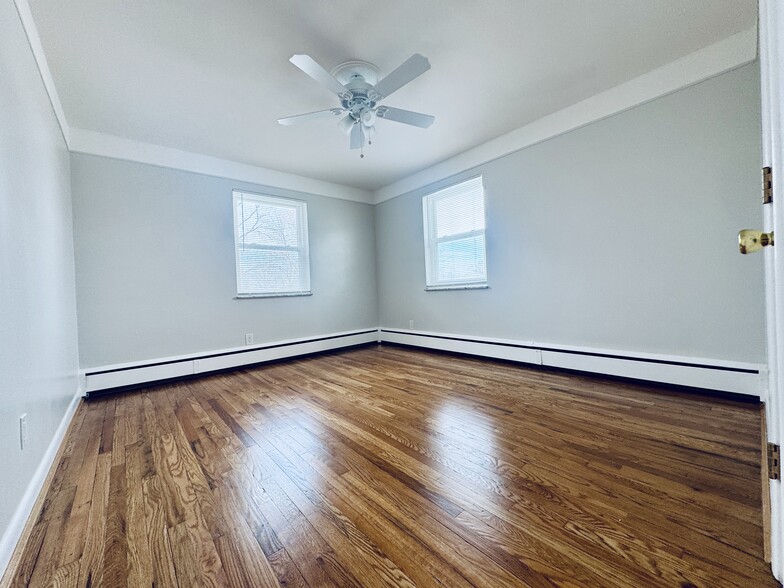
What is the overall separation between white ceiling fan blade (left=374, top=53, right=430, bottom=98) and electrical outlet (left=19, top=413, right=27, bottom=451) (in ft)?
8.49

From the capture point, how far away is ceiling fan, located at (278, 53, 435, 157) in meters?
1.86

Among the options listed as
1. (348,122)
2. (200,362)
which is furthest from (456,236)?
(200,362)

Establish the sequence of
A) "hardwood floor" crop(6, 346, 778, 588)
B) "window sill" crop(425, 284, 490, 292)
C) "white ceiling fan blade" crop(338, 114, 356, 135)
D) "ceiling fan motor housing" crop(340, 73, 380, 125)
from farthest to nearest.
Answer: "window sill" crop(425, 284, 490, 292) < "white ceiling fan blade" crop(338, 114, 356, 135) < "ceiling fan motor housing" crop(340, 73, 380, 125) < "hardwood floor" crop(6, 346, 778, 588)

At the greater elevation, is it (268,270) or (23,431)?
(268,270)

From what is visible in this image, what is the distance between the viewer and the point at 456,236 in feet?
13.1

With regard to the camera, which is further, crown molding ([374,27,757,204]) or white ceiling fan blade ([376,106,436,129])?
white ceiling fan blade ([376,106,436,129])

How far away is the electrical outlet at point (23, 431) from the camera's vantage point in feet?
4.15

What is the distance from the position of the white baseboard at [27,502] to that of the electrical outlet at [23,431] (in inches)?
7.4

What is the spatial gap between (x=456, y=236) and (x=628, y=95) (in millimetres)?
2070

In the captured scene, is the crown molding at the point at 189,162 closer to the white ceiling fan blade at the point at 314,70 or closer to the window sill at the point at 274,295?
the window sill at the point at 274,295

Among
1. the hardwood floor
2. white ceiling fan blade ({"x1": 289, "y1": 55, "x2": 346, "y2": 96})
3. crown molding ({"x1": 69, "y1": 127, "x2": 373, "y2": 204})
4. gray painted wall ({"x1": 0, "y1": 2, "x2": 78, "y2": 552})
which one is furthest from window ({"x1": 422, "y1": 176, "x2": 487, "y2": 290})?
gray painted wall ({"x1": 0, "y1": 2, "x2": 78, "y2": 552})

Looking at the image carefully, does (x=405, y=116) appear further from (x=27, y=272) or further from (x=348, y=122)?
(x=27, y=272)

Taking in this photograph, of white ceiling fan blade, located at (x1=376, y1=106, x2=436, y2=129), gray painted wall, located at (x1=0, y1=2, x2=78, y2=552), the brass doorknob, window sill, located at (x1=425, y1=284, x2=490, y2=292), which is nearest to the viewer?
the brass doorknob

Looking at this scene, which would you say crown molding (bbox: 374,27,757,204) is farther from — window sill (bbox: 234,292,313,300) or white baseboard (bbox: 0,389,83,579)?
white baseboard (bbox: 0,389,83,579)
